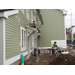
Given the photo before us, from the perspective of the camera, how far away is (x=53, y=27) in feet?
53.7

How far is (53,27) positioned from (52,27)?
191mm

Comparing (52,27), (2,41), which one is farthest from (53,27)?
(2,41)

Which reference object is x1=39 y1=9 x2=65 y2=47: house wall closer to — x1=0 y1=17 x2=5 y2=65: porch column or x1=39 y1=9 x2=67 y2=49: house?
x1=39 y1=9 x2=67 y2=49: house

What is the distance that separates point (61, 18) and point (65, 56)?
454 inches

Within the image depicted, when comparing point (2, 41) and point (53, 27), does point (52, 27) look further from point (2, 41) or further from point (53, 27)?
point (2, 41)

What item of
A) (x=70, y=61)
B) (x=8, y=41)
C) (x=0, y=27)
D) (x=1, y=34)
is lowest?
(x=70, y=61)

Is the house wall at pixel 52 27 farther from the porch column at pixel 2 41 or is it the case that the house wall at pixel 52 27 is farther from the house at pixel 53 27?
the porch column at pixel 2 41

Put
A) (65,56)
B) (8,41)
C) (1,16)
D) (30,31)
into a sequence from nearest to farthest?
1. (1,16)
2. (8,41)
3. (65,56)
4. (30,31)

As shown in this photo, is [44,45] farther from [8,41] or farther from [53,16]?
[8,41]

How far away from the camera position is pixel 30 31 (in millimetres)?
10062

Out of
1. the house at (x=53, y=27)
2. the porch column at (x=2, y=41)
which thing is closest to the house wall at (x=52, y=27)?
the house at (x=53, y=27)

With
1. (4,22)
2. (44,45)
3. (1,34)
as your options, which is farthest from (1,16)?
(44,45)

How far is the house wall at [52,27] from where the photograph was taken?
52.7ft

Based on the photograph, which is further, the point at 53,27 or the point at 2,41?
the point at 53,27
